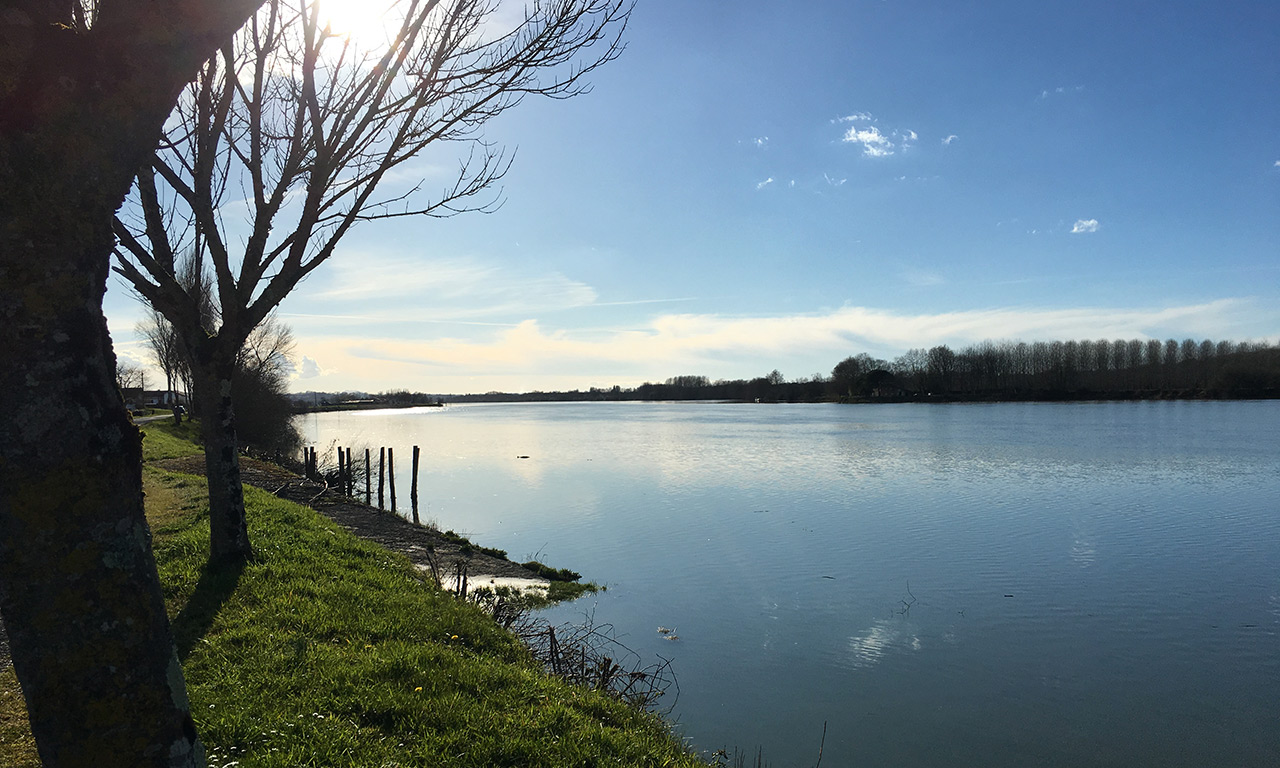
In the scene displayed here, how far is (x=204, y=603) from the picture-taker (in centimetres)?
684

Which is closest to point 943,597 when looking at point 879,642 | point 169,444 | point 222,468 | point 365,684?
point 879,642

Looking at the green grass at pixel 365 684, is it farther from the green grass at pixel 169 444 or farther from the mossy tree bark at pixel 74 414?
the green grass at pixel 169 444

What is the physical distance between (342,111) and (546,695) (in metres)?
7.24

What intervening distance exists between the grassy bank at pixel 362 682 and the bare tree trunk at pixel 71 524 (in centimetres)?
259

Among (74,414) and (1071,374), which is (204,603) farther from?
(1071,374)

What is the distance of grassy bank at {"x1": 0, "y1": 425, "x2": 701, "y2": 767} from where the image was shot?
14.8 feet

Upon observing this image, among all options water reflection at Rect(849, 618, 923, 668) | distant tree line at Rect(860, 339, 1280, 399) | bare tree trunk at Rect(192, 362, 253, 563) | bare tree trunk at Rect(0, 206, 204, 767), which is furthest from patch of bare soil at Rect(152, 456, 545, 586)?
distant tree line at Rect(860, 339, 1280, 399)

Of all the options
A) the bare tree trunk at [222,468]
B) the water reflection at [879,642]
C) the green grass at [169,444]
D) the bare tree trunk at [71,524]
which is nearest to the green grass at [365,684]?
the bare tree trunk at [222,468]

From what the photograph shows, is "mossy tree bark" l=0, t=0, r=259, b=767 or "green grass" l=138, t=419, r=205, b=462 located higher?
"mossy tree bark" l=0, t=0, r=259, b=767

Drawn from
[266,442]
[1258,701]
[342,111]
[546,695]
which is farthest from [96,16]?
[266,442]

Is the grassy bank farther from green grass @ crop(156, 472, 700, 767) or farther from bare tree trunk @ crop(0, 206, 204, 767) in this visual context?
bare tree trunk @ crop(0, 206, 204, 767)

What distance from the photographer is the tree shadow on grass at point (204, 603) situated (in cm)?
600

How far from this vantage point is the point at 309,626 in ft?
21.3

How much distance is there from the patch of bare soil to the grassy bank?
3.67 meters
